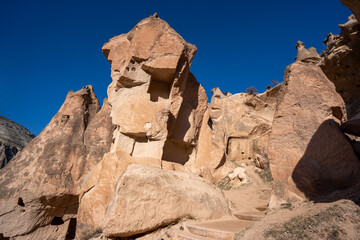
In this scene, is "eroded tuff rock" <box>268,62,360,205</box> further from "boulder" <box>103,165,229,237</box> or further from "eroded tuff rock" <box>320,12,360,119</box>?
"eroded tuff rock" <box>320,12,360,119</box>

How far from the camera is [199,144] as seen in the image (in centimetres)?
973

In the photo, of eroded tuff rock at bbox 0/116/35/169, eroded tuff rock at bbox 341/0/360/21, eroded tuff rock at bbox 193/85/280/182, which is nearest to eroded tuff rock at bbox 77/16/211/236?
eroded tuff rock at bbox 193/85/280/182

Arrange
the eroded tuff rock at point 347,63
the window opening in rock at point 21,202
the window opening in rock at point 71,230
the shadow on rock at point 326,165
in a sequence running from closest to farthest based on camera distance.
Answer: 1. the shadow on rock at point 326,165
2. the window opening in rock at point 21,202
3. the window opening in rock at point 71,230
4. the eroded tuff rock at point 347,63

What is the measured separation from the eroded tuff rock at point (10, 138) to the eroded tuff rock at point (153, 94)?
1282 cm

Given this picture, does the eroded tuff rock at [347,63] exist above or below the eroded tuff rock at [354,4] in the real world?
above

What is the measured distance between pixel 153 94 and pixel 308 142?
5621 millimetres

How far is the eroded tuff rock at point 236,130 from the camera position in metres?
9.71

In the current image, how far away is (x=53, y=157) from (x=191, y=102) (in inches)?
234

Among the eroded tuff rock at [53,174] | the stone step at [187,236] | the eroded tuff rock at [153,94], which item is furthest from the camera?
the eroded tuff rock at [153,94]

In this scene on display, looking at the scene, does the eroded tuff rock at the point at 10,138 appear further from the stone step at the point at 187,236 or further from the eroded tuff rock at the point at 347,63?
the eroded tuff rock at the point at 347,63

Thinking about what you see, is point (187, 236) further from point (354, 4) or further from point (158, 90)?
point (158, 90)

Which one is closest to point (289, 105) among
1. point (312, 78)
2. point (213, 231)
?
point (312, 78)

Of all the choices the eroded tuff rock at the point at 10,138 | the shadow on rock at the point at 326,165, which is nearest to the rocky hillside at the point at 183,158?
the shadow on rock at the point at 326,165

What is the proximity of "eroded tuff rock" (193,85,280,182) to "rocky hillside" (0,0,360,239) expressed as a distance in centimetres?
6
